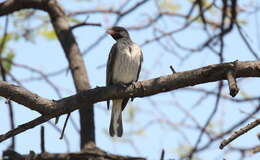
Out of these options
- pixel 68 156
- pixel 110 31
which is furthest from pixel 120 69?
pixel 68 156

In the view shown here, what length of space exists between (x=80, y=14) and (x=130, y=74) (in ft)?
5.03

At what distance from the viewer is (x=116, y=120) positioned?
19.5 feet

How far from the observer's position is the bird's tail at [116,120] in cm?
584

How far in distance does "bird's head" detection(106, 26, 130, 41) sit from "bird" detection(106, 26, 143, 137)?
59cm

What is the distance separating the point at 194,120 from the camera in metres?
6.13

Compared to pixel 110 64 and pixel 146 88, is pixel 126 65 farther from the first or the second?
pixel 146 88

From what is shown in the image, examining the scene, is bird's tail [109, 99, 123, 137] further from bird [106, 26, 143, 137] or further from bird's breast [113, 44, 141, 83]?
bird's breast [113, 44, 141, 83]

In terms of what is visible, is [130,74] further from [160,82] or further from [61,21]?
[160,82]

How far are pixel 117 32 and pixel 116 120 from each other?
139 cm

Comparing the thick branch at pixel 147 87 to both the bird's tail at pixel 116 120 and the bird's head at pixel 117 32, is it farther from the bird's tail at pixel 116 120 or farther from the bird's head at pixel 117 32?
the bird's head at pixel 117 32

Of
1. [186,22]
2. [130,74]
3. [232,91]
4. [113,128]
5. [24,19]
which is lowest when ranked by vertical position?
[232,91]

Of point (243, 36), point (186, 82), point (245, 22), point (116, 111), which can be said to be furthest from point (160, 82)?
point (245, 22)

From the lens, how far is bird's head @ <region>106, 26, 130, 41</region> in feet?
22.3

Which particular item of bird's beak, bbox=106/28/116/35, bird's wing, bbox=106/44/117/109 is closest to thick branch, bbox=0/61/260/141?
bird's wing, bbox=106/44/117/109
